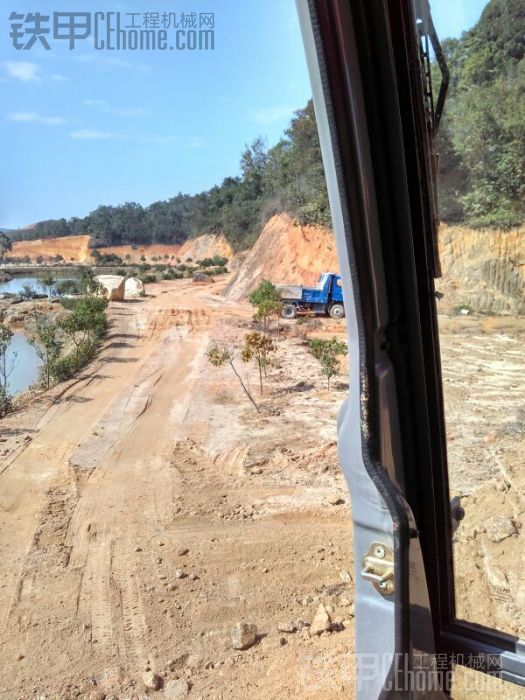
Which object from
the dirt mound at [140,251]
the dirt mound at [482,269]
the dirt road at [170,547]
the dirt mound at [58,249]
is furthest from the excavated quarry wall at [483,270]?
the dirt mound at [58,249]

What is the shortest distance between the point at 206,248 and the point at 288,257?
27.1 meters

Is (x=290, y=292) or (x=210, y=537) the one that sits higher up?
(x=290, y=292)

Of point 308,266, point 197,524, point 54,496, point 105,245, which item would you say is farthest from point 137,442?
point 105,245

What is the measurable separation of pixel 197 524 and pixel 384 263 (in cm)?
510

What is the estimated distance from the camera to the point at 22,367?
16219 mm

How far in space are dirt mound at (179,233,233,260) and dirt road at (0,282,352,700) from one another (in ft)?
119

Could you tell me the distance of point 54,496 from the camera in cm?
698

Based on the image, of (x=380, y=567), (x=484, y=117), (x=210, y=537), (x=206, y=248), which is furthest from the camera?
(x=206, y=248)

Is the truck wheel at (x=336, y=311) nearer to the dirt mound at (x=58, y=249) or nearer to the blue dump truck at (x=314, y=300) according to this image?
the blue dump truck at (x=314, y=300)

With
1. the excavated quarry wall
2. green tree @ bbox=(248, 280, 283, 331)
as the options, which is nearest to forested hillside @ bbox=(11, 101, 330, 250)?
green tree @ bbox=(248, 280, 283, 331)

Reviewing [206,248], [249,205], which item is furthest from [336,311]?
[206,248]

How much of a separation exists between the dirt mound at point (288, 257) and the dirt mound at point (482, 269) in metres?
20.0

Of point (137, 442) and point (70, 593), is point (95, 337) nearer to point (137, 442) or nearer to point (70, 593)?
point (137, 442)

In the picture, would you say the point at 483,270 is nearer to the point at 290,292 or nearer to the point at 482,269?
the point at 482,269
